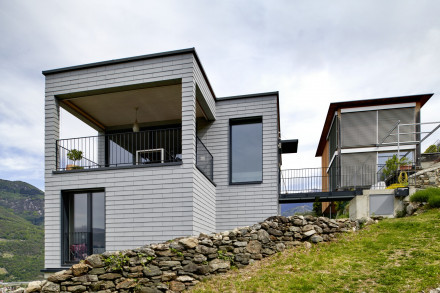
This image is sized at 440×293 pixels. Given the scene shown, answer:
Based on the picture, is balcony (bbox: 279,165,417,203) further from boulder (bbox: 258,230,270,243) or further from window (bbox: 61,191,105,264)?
window (bbox: 61,191,105,264)

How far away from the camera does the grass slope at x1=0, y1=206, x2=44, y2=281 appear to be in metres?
29.4

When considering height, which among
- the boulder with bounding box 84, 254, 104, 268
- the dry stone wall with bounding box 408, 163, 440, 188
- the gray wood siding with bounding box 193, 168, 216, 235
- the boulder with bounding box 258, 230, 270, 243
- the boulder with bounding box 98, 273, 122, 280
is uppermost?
the dry stone wall with bounding box 408, 163, 440, 188

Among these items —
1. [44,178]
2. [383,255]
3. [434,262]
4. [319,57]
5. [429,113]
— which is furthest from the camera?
[429,113]

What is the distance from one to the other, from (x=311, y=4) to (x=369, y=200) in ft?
23.4

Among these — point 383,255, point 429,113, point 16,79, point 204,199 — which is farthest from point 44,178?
point 429,113

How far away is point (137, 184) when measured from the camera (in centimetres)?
887

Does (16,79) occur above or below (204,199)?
above

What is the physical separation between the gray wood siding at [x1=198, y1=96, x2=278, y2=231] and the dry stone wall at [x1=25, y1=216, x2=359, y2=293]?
2.41m

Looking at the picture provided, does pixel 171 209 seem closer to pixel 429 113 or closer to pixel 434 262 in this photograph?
pixel 434 262

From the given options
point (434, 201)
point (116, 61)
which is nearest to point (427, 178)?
point (434, 201)

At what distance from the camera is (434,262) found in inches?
261

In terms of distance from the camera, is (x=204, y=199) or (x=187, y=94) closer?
(x=187, y=94)

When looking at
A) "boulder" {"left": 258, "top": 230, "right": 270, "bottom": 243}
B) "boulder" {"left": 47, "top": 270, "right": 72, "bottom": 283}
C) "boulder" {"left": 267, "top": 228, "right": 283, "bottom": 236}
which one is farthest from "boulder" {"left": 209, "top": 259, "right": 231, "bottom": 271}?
"boulder" {"left": 47, "top": 270, "right": 72, "bottom": 283}

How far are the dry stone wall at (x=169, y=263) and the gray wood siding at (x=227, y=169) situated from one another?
7.89ft
